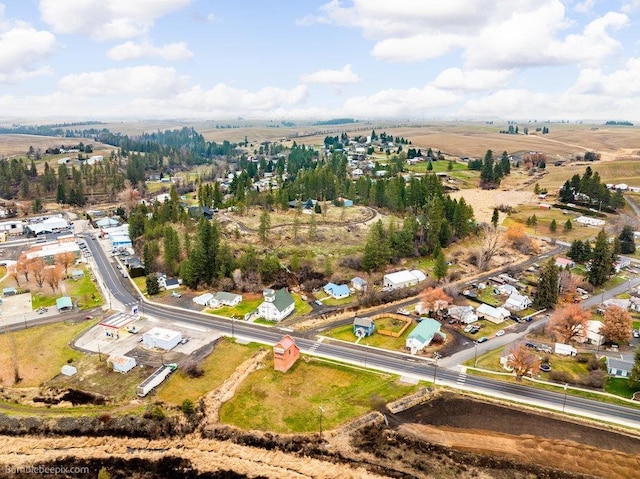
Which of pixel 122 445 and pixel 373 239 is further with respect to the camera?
pixel 373 239

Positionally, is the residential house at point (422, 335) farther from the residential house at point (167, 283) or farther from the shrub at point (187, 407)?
the residential house at point (167, 283)

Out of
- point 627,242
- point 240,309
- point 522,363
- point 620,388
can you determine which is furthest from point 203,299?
point 627,242

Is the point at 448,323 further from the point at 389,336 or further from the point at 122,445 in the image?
the point at 122,445

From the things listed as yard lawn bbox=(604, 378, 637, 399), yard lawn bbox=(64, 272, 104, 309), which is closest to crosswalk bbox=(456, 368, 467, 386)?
yard lawn bbox=(604, 378, 637, 399)

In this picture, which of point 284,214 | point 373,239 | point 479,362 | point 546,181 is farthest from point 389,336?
point 546,181

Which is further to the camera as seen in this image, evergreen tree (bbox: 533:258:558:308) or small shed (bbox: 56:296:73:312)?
small shed (bbox: 56:296:73:312)

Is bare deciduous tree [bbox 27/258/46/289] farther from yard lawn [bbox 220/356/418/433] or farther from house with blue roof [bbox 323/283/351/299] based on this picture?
yard lawn [bbox 220/356/418/433]

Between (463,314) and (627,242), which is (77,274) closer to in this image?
(463,314)
